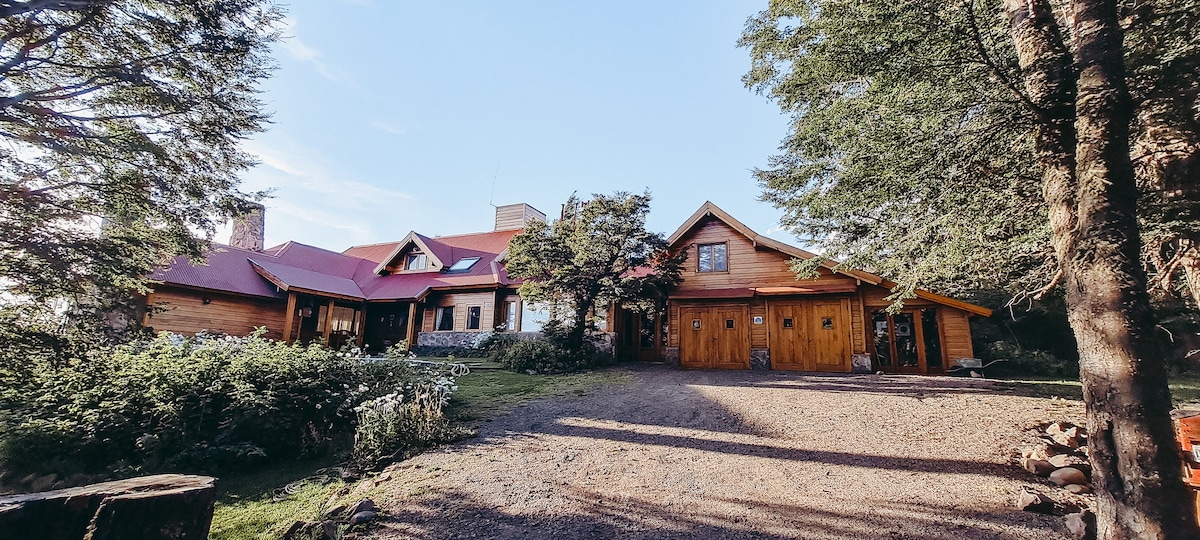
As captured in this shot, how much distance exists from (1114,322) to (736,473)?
3.50m

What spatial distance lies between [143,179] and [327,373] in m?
3.56

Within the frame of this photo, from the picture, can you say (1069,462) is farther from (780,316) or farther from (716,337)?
(716,337)

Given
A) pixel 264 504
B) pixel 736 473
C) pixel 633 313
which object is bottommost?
pixel 264 504

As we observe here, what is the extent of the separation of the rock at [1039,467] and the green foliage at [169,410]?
8482 mm

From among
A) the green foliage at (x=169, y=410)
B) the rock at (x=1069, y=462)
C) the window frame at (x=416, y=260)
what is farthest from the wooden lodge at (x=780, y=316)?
the window frame at (x=416, y=260)

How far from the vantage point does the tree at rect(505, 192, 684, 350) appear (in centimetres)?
1513

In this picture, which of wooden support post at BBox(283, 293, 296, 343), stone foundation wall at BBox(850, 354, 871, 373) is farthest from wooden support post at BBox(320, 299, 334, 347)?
stone foundation wall at BBox(850, 354, 871, 373)

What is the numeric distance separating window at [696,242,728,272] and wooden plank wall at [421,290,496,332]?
9370mm

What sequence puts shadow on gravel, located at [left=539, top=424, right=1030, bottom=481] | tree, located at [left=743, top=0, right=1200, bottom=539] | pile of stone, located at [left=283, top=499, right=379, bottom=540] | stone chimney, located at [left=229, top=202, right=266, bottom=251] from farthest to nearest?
stone chimney, located at [left=229, top=202, right=266, bottom=251] → shadow on gravel, located at [left=539, top=424, right=1030, bottom=481] → pile of stone, located at [left=283, top=499, right=379, bottom=540] → tree, located at [left=743, top=0, right=1200, bottom=539]

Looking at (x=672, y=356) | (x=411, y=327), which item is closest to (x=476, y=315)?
(x=411, y=327)

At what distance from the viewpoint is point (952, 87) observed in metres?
5.21

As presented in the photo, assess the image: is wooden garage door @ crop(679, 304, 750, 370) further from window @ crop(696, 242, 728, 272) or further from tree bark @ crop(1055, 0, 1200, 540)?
tree bark @ crop(1055, 0, 1200, 540)

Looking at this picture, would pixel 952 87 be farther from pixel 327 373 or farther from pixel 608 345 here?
pixel 608 345

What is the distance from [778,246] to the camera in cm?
1557
